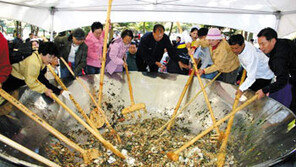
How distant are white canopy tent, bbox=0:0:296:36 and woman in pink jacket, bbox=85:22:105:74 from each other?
834mm

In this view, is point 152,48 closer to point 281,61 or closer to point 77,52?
point 77,52

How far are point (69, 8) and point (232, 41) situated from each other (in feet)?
10.9

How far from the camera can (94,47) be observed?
3.60 metres

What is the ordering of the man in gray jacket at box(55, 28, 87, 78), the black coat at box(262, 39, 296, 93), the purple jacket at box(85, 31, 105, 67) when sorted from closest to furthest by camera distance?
the black coat at box(262, 39, 296, 93) < the man in gray jacket at box(55, 28, 87, 78) < the purple jacket at box(85, 31, 105, 67)

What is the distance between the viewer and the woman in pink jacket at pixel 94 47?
3508 millimetres

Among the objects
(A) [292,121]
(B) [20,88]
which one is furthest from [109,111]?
(A) [292,121]

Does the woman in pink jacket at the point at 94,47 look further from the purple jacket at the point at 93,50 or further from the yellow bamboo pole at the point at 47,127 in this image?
the yellow bamboo pole at the point at 47,127

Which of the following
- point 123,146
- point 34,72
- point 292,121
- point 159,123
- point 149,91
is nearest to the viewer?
point 292,121

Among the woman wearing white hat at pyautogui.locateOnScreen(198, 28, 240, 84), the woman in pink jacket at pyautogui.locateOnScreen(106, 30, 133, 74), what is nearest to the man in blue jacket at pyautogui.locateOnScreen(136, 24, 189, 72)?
the woman in pink jacket at pyautogui.locateOnScreen(106, 30, 133, 74)

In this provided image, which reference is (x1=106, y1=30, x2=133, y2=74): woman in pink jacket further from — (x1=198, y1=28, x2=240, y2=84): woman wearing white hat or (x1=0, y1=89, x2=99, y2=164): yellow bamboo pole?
(x1=0, y1=89, x2=99, y2=164): yellow bamboo pole

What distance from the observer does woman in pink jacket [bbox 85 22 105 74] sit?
11.5 ft

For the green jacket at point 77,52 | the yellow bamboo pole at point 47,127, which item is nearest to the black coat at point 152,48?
the green jacket at point 77,52

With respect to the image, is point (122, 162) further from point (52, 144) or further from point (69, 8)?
point (69, 8)

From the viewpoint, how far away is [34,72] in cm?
224
